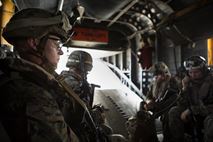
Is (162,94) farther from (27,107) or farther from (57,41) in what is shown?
(27,107)

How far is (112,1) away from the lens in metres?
4.95

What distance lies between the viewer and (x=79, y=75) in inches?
135

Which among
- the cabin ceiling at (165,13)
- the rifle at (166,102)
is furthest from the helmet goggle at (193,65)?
the cabin ceiling at (165,13)

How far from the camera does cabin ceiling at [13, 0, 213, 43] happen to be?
5.11m

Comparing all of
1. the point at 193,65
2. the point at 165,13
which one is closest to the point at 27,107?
the point at 193,65

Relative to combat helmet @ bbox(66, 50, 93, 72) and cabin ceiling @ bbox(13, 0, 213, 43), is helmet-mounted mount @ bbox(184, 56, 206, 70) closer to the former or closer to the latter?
cabin ceiling @ bbox(13, 0, 213, 43)

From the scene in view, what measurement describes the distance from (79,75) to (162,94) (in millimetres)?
2206

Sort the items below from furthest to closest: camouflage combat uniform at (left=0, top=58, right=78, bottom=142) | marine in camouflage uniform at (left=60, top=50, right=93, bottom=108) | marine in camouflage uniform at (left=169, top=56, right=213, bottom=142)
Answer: marine in camouflage uniform at (left=169, top=56, right=213, bottom=142) < marine in camouflage uniform at (left=60, top=50, right=93, bottom=108) < camouflage combat uniform at (left=0, top=58, right=78, bottom=142)

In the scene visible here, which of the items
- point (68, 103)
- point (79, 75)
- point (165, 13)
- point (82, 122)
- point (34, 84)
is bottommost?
point (82, 122)

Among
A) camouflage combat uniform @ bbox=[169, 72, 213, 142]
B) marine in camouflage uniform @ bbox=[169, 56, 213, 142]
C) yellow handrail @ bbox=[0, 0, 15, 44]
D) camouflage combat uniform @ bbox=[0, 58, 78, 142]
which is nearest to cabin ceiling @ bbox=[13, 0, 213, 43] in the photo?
yellow handrail @ bbox=[0, 0, 15, 44]

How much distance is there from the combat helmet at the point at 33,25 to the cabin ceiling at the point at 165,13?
247cm

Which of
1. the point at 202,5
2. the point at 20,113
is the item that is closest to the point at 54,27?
the point at 20,113

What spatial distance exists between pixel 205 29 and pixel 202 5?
1.81ft

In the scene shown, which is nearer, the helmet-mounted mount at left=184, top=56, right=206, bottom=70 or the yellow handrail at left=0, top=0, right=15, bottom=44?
the helmet-mounted mount at left=184, top=56, right=206, bottom=70
